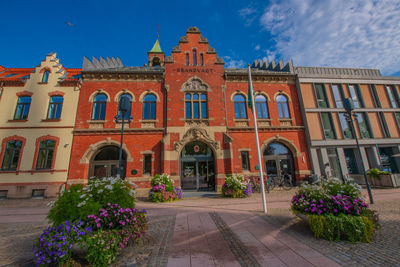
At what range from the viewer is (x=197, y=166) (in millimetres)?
13945

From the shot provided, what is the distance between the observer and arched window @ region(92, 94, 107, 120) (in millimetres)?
14203

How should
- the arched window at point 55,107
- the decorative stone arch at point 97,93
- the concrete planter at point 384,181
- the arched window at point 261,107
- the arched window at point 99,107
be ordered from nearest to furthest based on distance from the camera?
the concrete planter at point 384,181, the arched window at point 55,107, the arched window at point 99,107, the decorative stone arch at point 97,93, the arched window at point 261,107

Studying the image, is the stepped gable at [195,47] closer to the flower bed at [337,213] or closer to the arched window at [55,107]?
the arched window at [55,107]

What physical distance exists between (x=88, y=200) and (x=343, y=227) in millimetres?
6471

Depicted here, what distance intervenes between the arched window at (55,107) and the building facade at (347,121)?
2236cm

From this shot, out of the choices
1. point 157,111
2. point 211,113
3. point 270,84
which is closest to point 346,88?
point 270,84

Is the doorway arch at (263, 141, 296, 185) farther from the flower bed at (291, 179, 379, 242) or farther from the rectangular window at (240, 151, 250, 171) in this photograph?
the flower bed at (291, 179, 379, 242)

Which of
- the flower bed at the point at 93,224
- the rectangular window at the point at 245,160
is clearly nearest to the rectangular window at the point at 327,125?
the rectangular window at the point at 245,160

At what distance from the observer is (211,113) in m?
14.5

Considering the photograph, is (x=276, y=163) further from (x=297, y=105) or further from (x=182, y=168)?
(x=182, y=168)

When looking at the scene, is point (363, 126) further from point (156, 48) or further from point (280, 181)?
point (156, 48)

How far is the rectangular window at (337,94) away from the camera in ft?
51.7

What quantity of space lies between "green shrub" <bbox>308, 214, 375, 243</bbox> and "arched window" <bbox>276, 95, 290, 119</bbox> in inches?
490

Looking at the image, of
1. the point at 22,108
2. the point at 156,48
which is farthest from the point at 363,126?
the point at 22,108
